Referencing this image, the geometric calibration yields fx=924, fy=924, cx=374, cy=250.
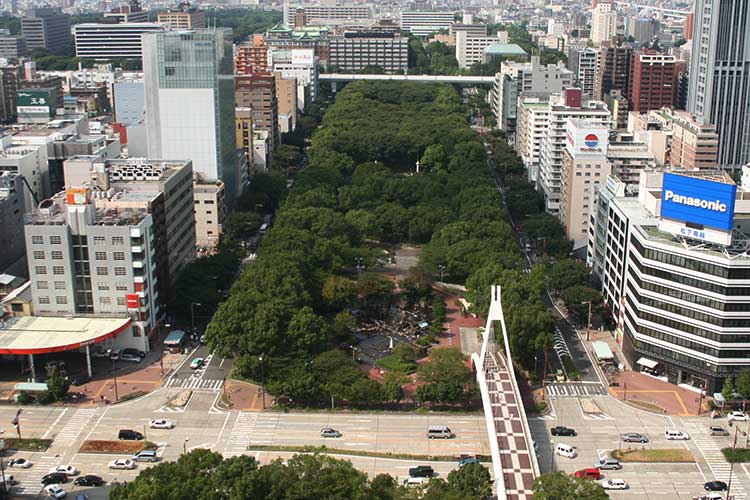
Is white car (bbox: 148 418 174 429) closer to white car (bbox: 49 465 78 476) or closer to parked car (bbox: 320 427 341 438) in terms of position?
white car (bbox: 49 465 78 476)

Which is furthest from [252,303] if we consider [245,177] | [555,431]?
[245,177]

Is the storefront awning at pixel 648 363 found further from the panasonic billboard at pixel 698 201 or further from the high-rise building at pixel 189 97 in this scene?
the high-rise building at pixel 189 97

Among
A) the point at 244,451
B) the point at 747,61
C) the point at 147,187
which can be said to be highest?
the point at 747,61

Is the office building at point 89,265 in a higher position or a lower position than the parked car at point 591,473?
higher

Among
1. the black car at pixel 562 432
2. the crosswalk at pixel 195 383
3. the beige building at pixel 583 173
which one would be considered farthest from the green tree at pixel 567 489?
the beige building at pixel 583 173

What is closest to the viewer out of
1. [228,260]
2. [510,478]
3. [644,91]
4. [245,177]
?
[510,478]

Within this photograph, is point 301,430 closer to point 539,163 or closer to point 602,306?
point 602,306
